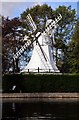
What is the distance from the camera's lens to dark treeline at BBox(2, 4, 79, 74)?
65.1 m

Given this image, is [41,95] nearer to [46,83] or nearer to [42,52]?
[46,83]

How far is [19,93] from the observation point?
48000 millimetres

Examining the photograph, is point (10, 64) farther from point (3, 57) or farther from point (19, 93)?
point (19, 93)

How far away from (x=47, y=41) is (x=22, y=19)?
18053 millimetres

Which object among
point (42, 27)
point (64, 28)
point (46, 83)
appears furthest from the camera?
point (64, 28)

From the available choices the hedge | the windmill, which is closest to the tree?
the windmill

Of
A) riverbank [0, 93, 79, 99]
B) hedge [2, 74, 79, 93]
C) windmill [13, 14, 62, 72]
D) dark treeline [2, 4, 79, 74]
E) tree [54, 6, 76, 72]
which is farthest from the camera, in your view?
tree [54, 6, 76, 72]

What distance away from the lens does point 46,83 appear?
49125mm

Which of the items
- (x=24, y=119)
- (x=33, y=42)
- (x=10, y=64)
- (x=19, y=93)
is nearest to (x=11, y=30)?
(x=10, y=64)

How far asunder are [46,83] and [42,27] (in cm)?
1970

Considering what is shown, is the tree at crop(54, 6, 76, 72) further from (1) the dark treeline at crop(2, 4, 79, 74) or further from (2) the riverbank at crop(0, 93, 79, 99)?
(2) the riverbank at crop(0, 93, 79, 99)

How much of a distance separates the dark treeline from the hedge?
14.0m

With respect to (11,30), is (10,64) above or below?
below

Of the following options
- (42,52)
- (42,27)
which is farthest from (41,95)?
(42,27)
